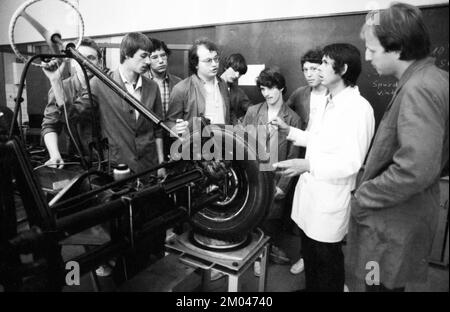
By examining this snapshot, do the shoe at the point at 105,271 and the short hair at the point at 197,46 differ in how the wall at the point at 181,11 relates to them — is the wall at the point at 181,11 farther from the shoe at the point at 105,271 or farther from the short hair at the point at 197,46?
the shoe at the point at 105,271

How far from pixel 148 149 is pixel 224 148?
0.74 m

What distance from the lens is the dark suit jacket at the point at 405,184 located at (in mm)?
943

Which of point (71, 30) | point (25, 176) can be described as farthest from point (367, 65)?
point (25, 176)

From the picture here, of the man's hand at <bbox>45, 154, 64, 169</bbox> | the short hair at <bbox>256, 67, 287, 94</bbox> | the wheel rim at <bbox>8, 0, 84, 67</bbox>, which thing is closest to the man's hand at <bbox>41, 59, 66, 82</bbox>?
the wheel rim at <bbox>8, 0, 84, 67</bbox>

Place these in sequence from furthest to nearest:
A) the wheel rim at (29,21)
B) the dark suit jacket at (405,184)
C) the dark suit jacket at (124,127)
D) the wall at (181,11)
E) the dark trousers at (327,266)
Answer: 1. the wall at (181,11)
2. the dark suit jacket at (124,127)
3. the dark trousers at (327,266)
4. the wheel rim at (29,21)
5. the dark suit jacket at (405,184)

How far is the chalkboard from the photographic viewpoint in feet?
7.01

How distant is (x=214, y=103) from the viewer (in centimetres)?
229

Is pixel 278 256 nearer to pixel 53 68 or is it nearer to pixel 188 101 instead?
pixel 188 101

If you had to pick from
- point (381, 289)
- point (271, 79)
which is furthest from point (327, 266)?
point (271, 79)

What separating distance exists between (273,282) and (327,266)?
28.0 inches

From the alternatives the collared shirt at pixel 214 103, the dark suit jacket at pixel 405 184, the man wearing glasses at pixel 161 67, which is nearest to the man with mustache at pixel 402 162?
the dark suit jacket at pixel 405 184

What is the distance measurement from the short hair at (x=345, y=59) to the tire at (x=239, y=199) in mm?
550

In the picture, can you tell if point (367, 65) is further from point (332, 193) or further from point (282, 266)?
point (282, 266)

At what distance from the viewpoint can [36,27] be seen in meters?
1.14
